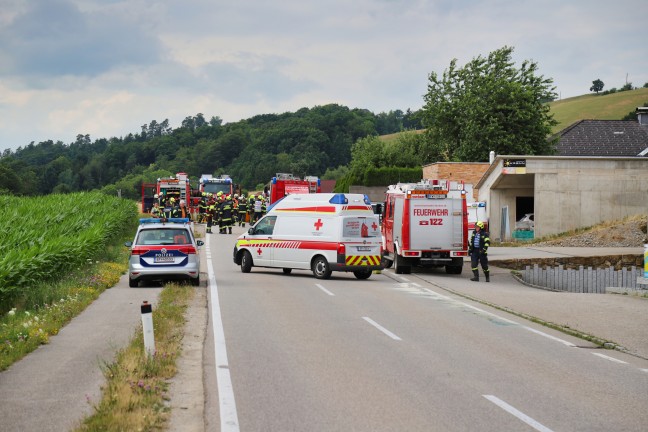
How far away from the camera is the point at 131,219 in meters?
46.3

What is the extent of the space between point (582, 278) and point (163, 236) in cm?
1835

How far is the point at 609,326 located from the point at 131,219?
110ft

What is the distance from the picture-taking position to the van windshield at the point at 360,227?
25.2 metres

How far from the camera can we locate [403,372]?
11.0 m

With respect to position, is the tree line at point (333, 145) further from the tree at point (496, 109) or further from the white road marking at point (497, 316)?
the white road marking at point (497, 316)

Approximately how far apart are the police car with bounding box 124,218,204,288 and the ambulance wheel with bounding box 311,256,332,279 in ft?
15.7

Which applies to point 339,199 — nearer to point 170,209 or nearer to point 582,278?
point 582,278

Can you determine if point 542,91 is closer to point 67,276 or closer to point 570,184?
point 570,184

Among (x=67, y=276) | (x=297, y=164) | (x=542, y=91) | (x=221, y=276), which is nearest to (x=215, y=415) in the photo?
(x=67, y=276)

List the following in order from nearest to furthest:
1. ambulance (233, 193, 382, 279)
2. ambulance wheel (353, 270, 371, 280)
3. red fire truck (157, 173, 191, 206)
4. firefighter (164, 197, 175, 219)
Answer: ambulance (233, 193, 382, 279) < ambulance wheel (353, 270, 371, 280) < firefighter (164, 197, 175, 219) < red fire truck (157, 173, 191, 206)

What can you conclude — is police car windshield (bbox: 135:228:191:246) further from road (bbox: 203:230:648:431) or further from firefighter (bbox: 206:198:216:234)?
firefighter (bbox: 206:198:216:234)

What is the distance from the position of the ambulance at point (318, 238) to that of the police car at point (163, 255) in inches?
186

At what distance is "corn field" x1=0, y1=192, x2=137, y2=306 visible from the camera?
17.4m

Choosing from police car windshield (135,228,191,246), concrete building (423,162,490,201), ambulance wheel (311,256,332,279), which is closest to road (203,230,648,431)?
police car windshield (135,228,191,246)
